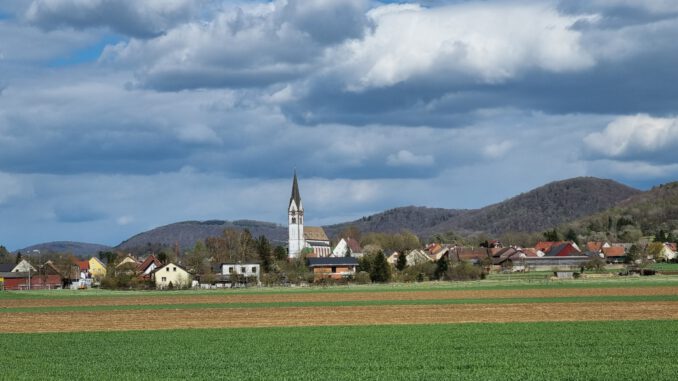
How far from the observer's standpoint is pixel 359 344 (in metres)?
37.8

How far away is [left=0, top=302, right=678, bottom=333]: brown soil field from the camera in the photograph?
171 feet

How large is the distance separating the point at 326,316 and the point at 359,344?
21.2 m

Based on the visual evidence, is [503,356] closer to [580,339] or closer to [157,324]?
[580,339]

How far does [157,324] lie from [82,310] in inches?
903


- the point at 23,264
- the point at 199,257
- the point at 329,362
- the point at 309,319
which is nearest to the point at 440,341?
the point at 329,362

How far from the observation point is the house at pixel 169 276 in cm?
14325

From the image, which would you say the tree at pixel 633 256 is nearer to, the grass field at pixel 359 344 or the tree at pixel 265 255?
the tree at pixel 265 255

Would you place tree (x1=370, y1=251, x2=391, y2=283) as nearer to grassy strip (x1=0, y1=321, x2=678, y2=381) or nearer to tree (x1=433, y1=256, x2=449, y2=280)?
tree (x1=433, y1=256, x2=449, y2=280)

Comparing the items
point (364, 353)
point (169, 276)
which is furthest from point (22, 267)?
point (364, 353)

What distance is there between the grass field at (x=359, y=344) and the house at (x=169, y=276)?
3055 inches

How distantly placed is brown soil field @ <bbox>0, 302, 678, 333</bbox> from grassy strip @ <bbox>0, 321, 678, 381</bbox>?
5.10 metres

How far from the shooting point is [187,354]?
35.3 meters

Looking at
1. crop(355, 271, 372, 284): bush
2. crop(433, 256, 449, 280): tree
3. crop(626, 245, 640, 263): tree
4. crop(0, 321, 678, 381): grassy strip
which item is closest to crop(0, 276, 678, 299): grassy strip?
crop(355, 271, 372, 284): bush

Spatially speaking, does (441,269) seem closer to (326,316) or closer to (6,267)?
(326,316)
